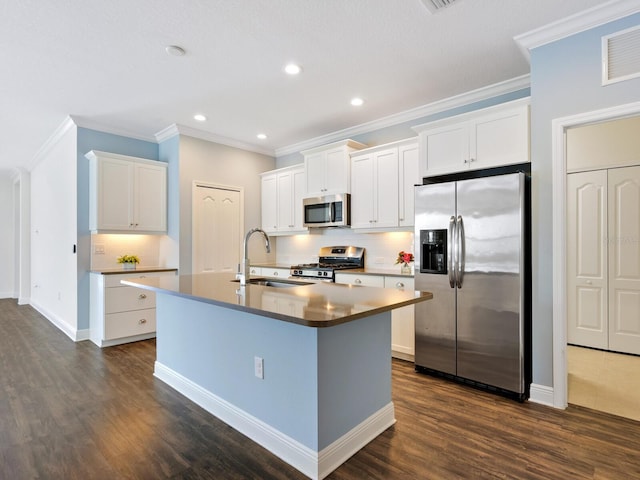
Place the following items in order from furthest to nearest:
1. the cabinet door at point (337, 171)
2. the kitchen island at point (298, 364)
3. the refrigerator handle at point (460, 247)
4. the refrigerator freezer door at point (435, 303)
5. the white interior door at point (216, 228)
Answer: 1. the white interior door at point (216, 228)
2. the cabinet door at point (337, 171)
3. the refrigerator freezer door at point (435, 303)
4. the refrigerator handle at point (460, 247)
5. the kitchen island at point (298, 364)

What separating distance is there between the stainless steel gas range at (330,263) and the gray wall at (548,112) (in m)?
2.09

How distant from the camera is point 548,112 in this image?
2.64 m

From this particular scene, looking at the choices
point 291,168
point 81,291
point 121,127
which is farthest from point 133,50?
point 81,291

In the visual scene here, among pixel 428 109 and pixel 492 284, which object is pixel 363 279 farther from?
pixel 428 109

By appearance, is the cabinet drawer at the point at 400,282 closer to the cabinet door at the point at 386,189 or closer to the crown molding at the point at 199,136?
the cabinet door at the point at 386,189

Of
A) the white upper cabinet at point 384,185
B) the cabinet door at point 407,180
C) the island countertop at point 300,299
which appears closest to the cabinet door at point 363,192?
the white upper cabinet at point 384,185

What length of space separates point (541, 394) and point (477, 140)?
212 cm

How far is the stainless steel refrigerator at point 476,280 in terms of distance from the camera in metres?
2.76

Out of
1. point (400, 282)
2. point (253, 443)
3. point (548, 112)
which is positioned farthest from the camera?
point (400, 282)

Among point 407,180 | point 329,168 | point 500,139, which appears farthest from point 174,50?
point 500,139

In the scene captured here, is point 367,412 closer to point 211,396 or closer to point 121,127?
point 211,396

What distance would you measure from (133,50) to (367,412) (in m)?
3.15

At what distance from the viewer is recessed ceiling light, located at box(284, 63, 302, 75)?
305cm

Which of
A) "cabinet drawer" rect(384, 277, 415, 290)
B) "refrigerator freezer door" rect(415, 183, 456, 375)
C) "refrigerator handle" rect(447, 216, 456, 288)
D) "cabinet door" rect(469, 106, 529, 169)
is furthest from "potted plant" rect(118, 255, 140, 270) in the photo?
"cabinet door" rect(469, 106, 529, 169)
